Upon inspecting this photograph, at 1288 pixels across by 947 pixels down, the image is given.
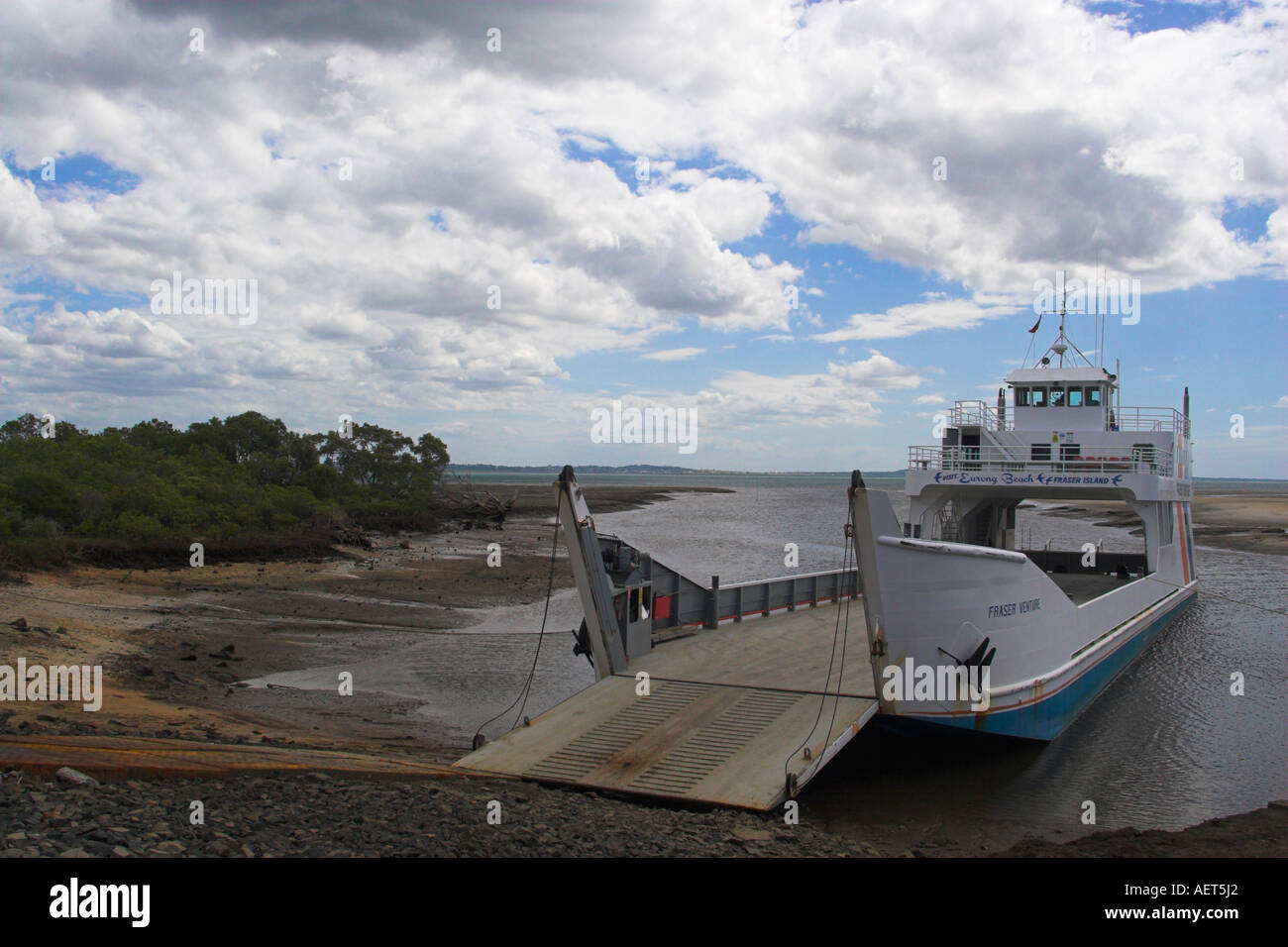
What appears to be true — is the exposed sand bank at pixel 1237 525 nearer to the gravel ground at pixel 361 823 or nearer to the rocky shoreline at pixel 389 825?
the rocky shoreline at pixel 389 825

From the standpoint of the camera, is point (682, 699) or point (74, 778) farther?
point (682, 699)

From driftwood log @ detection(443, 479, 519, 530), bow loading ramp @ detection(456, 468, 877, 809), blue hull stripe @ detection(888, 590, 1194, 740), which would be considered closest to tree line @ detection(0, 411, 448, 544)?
driftwood log @ detection(443, 479, 519, 530)

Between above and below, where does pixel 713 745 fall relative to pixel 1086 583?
below

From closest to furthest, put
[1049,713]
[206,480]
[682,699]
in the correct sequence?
[682,699]
[1049,713]
[206,480]

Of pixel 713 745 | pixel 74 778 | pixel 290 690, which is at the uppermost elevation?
pixel 74 778

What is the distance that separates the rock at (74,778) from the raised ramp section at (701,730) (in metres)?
2.92

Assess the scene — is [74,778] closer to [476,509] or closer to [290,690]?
[290,690]

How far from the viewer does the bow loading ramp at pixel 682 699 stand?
805 centimetres

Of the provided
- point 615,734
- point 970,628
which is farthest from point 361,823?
point 970,628

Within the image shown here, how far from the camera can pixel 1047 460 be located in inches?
706

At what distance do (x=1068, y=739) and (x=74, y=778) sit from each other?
468 inches

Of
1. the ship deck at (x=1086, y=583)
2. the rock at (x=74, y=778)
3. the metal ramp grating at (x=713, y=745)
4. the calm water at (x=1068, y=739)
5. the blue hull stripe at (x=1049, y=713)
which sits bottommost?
the calm water at (x=1068, y=739)

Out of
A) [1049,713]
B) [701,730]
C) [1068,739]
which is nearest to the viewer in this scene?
[701,730]

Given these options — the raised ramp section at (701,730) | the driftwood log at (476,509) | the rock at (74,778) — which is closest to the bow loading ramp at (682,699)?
the raised ramp section at (701,730)
